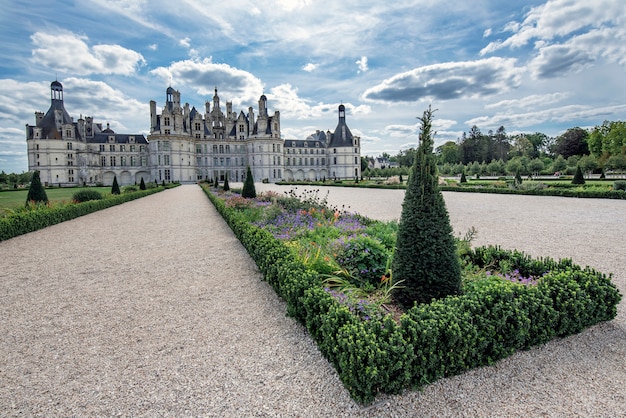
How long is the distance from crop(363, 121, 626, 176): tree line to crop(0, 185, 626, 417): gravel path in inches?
401

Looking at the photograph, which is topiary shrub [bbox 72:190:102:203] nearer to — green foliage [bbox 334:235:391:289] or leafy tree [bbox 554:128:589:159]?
green foliage [bbox 334:235:391:289]

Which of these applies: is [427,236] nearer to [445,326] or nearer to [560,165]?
[445,326]

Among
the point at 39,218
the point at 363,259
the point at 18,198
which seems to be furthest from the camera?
the point at 18,198

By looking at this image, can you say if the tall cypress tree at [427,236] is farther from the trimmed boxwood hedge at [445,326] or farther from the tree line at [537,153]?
the tree line at [537,153]

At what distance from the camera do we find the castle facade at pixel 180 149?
49.8 meters

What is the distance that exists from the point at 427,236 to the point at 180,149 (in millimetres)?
54035

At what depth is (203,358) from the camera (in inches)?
116

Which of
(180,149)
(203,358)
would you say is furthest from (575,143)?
(203,358)

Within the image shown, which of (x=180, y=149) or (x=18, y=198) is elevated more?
(x=180, y=149)

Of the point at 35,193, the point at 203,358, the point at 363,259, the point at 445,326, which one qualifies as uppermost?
the point at 35,193

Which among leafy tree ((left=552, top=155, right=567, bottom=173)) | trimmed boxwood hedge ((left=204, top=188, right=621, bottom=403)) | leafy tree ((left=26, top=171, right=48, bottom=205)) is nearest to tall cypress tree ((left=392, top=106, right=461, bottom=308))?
trimmed boxwood hedge ((left=204, top=188, right=621, bottom=403))

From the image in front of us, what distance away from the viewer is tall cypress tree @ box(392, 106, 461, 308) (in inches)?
128

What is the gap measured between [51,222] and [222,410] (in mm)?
11355

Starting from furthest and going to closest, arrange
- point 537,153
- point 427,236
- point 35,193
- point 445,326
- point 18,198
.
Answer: point 537,153, point 18,198, point 35,193, point 427,236, point 445,326
